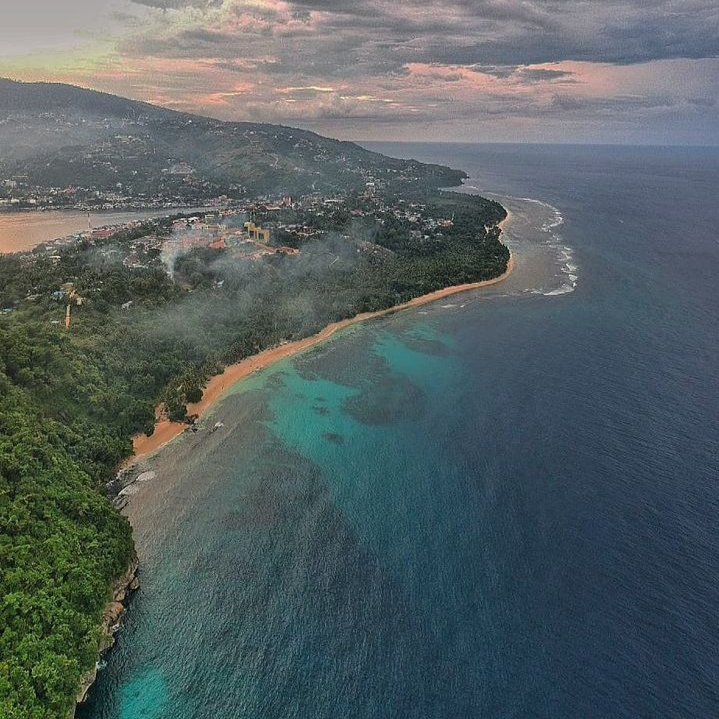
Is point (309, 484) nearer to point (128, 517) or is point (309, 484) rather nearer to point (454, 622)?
point (128, 517)

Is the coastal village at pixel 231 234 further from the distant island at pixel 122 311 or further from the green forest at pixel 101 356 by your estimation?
the green forest at pixel 101 356

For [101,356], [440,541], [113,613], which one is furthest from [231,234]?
[113,613]

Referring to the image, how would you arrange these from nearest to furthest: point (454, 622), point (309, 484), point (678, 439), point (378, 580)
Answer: point (454, 622)
point (378, 580)
point (309, 484)
point (678, 439)

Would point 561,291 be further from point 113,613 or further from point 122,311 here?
point 113,613

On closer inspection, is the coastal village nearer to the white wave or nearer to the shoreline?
the shoreline

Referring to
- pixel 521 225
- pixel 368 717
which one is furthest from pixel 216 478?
pixel 521 225

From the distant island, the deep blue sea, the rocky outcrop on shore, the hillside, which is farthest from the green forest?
the hillside

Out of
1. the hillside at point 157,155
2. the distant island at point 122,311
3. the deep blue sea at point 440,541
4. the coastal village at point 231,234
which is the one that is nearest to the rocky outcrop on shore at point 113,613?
the distant island at point 122,311
